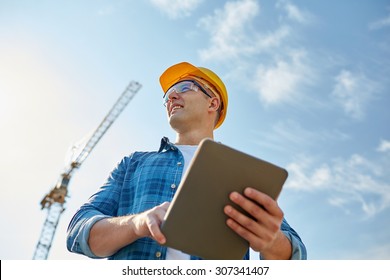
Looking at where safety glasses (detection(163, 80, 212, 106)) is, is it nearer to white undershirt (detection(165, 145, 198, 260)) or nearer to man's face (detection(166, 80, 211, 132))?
man's face (detection(166, 80, 211, 132))

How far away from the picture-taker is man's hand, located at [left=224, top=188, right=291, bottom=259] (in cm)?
266

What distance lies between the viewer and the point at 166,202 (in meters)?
2.87

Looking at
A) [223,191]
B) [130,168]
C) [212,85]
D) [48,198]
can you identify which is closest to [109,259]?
[130,168]

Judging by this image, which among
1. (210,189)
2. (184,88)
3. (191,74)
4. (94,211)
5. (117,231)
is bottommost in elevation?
(117,231)

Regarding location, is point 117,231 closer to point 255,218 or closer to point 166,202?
point 166,202

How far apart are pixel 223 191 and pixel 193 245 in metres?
0.41

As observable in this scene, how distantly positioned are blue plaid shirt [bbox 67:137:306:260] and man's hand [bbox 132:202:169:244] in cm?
56

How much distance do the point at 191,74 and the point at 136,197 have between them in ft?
7.50

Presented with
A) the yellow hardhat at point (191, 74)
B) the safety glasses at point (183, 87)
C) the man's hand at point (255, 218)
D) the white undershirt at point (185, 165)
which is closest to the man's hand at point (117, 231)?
the white undershirt at point (185, 165)

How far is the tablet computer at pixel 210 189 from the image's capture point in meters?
2.62

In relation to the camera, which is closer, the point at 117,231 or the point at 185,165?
the point at 117,231

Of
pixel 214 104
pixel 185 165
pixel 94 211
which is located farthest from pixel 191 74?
pixel 94 211

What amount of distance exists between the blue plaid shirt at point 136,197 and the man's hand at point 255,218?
30.8 inches
